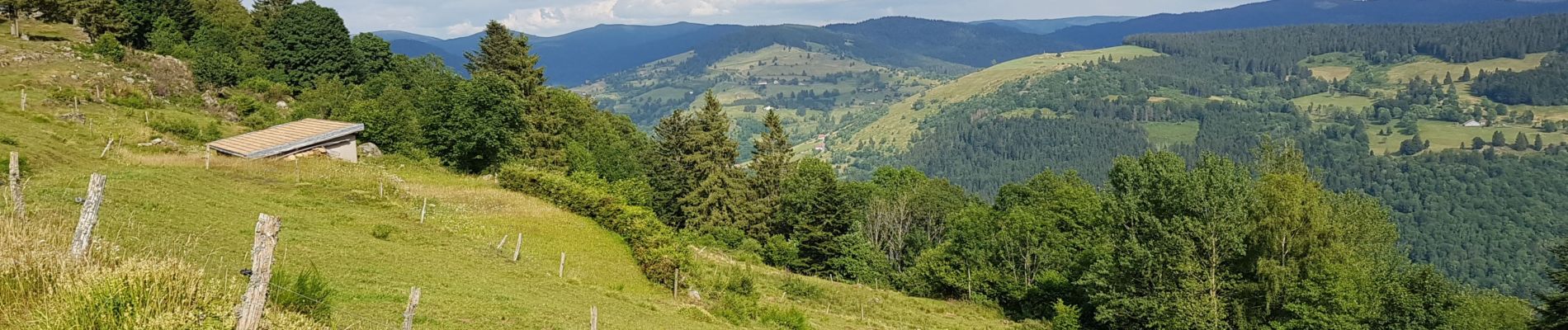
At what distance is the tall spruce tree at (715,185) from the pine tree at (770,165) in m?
1.72

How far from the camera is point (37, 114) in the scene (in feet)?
134

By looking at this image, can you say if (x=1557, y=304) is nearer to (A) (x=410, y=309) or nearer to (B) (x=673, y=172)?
(A) (x=410, y=309)

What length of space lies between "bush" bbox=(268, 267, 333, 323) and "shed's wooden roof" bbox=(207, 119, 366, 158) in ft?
115

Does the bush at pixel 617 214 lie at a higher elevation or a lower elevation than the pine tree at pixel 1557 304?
higher

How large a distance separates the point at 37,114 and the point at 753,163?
176ft

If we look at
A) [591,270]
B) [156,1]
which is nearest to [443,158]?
[591,270]

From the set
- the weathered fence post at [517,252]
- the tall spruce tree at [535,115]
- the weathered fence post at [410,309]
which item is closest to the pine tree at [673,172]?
the tall spruce tree at [535,115]

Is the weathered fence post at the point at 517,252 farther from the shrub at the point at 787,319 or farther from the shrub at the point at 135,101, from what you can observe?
the shrub at the point at 135,101

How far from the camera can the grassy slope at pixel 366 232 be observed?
63.0 ft

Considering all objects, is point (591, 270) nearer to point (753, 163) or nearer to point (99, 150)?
point (99, 150)

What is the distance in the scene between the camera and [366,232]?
95.2 ft

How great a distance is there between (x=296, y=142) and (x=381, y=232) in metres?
20.0

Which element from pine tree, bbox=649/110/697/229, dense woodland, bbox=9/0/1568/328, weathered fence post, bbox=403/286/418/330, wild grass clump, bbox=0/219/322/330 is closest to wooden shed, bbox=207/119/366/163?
dense woodland, bbox=9/0/1568/328

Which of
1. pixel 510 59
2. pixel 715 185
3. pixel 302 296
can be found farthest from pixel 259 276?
pixel 715 185
